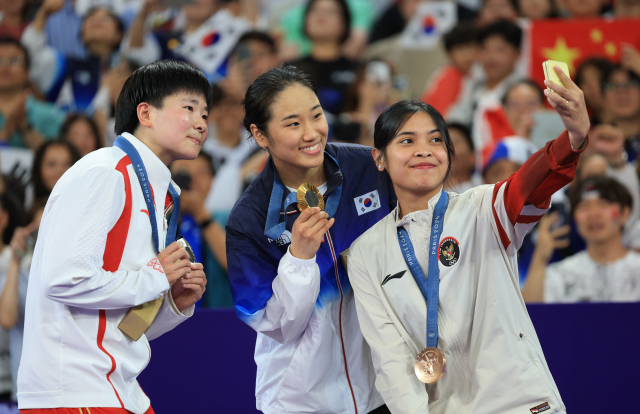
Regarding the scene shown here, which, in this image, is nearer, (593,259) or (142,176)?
(142,176)

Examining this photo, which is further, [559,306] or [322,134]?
[559,306]

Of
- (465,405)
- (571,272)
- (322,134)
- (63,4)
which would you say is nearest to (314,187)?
(322,134)

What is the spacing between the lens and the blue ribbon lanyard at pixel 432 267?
2352 mm

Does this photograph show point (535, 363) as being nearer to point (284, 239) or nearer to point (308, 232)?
point (308, 232)

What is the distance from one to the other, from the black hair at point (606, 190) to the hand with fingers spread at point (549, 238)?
20cm

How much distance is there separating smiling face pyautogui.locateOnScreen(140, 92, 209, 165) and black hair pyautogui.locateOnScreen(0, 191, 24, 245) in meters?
3.39

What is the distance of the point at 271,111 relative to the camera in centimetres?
281

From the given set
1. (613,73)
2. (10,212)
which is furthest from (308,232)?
(613,73)

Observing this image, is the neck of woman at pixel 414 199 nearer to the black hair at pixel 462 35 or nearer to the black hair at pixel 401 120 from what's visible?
the black hair at pixel 401 120

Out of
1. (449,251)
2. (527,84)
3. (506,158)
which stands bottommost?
(449,251)

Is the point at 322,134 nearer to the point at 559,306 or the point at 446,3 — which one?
the point at 559,306

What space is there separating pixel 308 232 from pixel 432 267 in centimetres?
50

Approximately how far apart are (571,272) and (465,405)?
2928mm

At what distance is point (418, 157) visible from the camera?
2.58 m
